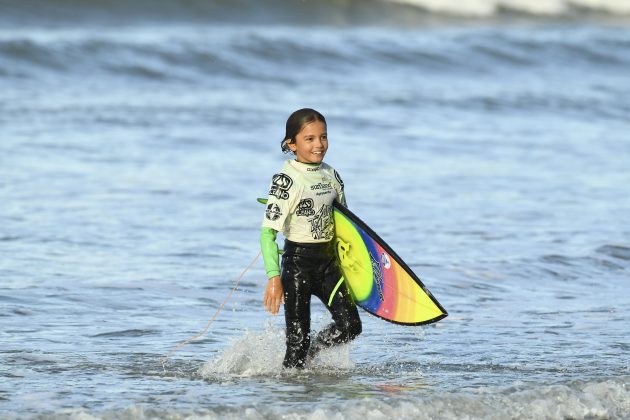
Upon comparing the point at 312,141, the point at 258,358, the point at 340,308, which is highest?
the point at 312,141

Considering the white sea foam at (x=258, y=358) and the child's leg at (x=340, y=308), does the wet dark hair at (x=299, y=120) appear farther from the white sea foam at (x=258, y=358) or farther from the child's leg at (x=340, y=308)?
the white sea foam at (x=258, y=358)

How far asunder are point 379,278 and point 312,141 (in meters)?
0.89

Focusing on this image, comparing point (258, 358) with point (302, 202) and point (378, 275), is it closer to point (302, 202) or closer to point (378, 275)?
point (378, 275)

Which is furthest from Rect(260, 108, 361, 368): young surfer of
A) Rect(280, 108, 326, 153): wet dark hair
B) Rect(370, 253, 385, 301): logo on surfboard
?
Rect(370, 253, 385, 301): logo on surfboard

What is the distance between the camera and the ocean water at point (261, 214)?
5859 millimetres

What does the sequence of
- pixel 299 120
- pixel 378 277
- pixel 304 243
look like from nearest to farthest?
pixel 299 120, pixel 304 243, pixel 378 277

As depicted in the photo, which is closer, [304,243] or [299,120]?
[299,120]

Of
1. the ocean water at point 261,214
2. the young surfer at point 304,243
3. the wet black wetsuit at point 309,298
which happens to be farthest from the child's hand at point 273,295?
the ocean water at point 261,214

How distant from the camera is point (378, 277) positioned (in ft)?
20.2

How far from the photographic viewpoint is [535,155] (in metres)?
14.8

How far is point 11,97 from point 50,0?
31.7 feet

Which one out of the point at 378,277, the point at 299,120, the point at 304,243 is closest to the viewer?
the point at 299,120

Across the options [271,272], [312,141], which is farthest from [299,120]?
[271,272]

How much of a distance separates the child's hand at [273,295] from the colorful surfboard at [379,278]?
1.35ft
